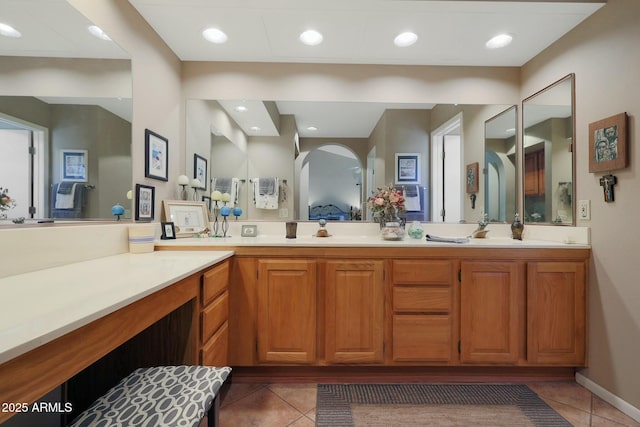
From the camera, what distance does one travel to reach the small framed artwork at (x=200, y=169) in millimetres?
2404

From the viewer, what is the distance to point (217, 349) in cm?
159

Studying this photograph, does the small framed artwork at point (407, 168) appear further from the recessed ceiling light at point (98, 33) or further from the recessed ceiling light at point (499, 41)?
the recessed ceiling light at point (98, 33)

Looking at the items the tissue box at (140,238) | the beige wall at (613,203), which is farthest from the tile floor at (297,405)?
the tissue box at (140,238)

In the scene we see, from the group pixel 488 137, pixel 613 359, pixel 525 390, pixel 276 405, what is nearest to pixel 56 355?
pixel 276 405

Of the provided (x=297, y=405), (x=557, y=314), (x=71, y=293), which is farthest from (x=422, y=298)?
(x=71, y=293)

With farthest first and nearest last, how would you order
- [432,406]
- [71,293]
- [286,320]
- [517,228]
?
[517,228]
[286,320]
[432,406]
[71,293]

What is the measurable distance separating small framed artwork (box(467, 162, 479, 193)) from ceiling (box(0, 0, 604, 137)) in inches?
25.9

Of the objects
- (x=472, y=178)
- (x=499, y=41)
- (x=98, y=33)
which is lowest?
(x=472, y=178)

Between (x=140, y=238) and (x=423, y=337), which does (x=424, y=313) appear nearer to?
(x=423, y=337)

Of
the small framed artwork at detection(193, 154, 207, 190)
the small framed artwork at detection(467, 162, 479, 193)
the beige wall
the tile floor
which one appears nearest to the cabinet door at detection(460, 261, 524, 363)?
the tile floor

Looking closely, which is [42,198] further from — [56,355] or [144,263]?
[56,355]

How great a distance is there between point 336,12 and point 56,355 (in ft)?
7.03

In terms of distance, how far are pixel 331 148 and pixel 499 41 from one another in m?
1.45

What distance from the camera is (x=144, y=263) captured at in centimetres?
139
